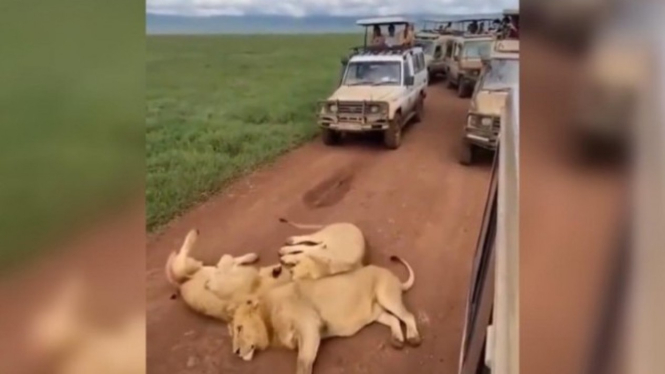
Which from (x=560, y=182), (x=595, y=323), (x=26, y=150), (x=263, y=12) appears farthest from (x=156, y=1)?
(x=595, y=323)

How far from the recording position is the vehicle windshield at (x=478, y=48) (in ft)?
4.53

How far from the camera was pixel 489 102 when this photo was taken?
4.54 feet

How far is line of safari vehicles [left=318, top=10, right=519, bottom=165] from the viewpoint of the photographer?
4.52 feet

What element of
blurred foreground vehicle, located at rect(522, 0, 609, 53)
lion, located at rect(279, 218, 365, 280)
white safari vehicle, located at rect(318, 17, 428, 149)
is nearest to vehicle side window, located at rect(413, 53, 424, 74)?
white safari vehicle, located at rect(318, 17, 428, 149)

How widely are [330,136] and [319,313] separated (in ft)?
1.07

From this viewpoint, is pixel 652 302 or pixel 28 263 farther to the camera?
pixel 28 263

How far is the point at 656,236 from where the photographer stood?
1.21 meters

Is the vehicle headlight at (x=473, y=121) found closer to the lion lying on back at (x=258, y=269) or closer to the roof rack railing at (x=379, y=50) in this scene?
the roof rack railing at (x=379, y=50)

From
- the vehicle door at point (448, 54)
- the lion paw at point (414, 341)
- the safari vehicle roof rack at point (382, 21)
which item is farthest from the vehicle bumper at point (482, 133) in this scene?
the lion paw at point (414, 341)

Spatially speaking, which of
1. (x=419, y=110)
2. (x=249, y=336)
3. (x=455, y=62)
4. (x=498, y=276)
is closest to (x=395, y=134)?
(x=419, y=110)

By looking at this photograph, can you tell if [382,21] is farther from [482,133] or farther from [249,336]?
[249,336]

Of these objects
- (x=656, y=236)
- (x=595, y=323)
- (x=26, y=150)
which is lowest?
(x=595, y=323)

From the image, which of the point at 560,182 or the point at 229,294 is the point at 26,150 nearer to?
the point at 229,294

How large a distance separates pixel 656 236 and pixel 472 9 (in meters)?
0.49
